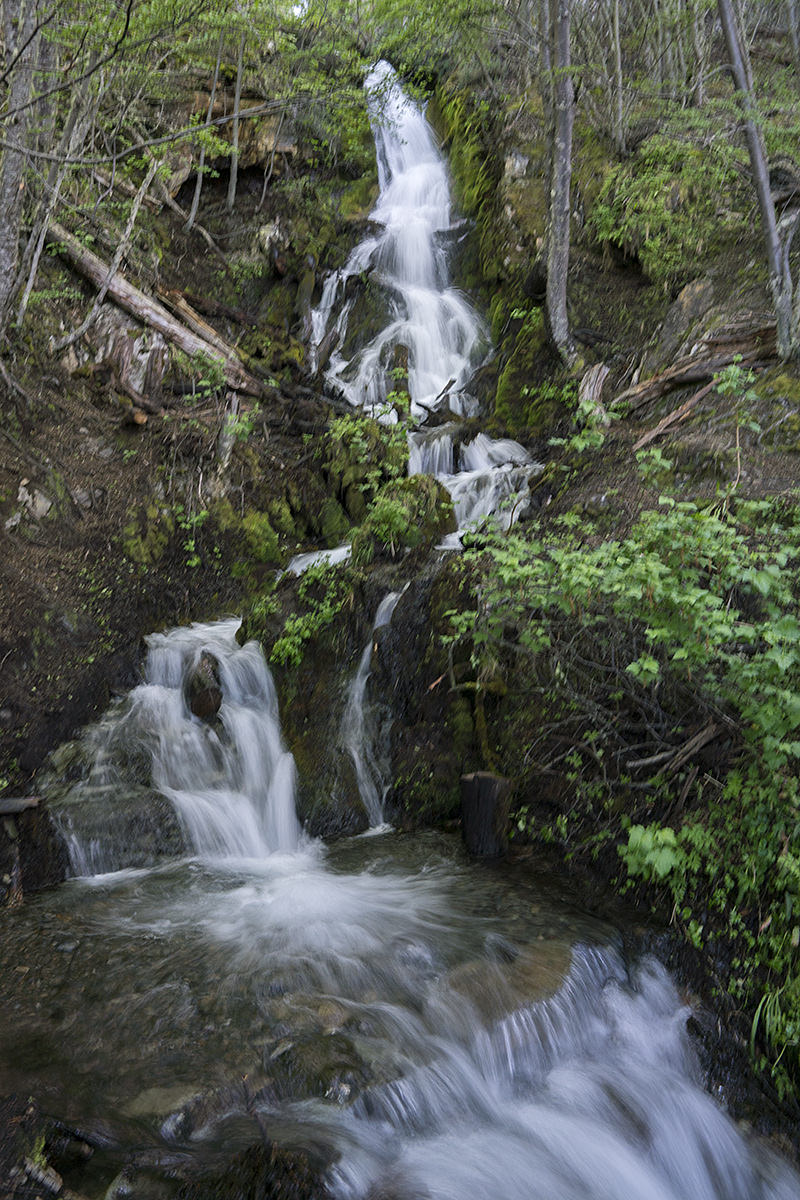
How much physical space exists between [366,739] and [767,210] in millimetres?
6580

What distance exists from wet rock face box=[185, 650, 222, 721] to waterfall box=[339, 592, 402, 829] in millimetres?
1225

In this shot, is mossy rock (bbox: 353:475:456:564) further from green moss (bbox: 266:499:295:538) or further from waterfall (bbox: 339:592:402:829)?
green moss (bbox: 266:499:295:538)

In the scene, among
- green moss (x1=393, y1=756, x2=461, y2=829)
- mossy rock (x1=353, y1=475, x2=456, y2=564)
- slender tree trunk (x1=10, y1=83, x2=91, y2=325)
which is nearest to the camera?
green moss (x1=393, y1=756, x2=461, y2=829)

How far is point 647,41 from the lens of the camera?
46.6 feet

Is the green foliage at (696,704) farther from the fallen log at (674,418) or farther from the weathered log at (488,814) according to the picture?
the fallen log at (674,418)

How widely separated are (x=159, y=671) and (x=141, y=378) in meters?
4.33

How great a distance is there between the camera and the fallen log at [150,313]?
9.77 m

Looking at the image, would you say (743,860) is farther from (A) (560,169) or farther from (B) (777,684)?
(A) (560,169)

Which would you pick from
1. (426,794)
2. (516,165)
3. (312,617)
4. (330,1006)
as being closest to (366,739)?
(426,794)

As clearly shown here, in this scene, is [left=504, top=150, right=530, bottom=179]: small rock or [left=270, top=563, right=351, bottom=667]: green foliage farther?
[left=504, top=150, right=530, bottom=179]: small rock

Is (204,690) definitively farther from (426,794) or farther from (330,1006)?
(330,1006)

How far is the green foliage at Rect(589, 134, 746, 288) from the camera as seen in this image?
32.3 ft

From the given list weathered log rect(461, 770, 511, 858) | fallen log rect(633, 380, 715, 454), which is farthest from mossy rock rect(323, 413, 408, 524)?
weathered log rect(461, 770, 511, 858)

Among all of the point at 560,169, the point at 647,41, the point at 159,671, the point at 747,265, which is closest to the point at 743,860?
the point at 159,671
